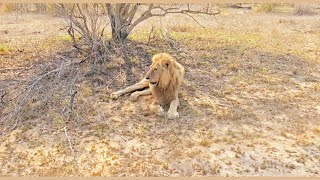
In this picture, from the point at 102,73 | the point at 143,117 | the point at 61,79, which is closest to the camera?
the point at 143,117

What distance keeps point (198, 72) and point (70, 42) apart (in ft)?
11.7

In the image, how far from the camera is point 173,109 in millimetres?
4852

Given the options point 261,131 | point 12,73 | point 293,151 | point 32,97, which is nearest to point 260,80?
point 261,131

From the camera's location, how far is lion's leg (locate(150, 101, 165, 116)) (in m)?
4.84

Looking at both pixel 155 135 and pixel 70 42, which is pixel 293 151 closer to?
pixel 155 135

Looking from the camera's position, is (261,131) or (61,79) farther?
(61,79)

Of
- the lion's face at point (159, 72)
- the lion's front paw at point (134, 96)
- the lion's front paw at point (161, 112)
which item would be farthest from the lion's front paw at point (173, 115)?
the lion's front paw at point (134, 96)

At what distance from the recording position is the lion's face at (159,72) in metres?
4.91

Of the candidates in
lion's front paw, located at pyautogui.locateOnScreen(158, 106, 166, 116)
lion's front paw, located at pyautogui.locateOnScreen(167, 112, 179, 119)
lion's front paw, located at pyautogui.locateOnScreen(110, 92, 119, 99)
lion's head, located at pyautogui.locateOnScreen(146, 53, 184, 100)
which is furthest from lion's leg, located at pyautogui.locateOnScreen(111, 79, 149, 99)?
lion's front paw, located at pyautogui.locateOnScreen(167, 112, 179, 119)

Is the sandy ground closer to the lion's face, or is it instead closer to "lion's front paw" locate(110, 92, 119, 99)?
"lion's front paw" locate(110, 92, 119, 99)

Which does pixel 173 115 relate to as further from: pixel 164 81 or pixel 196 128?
pixel 164 81

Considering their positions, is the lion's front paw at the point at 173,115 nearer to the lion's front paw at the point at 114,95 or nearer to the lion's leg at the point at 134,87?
the lion's leg at the point at 134,87

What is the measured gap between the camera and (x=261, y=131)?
4418 mm

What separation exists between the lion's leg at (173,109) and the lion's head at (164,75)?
124mm
